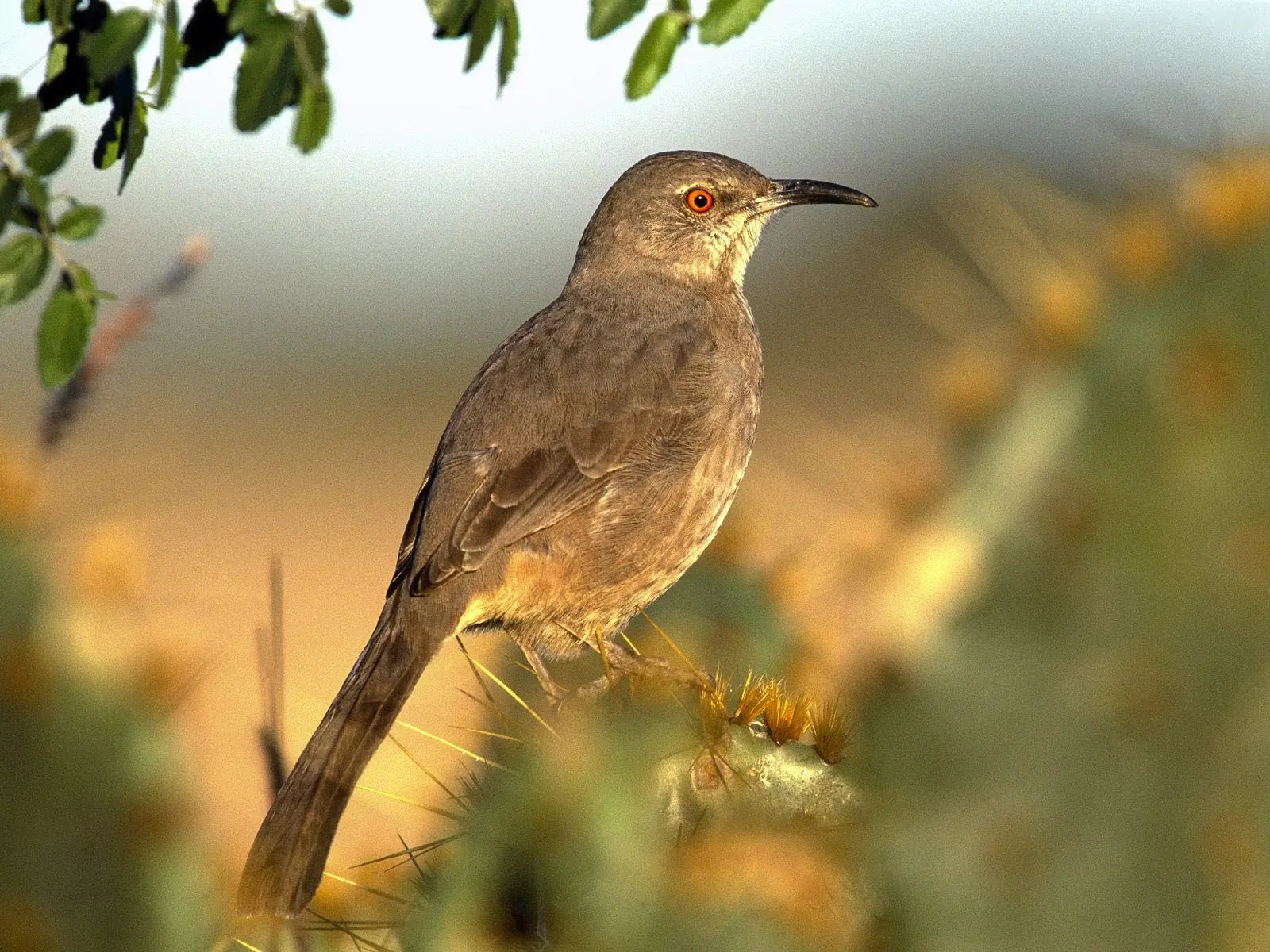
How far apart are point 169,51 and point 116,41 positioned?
0.34ft

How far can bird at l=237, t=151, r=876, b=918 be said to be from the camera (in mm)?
3908

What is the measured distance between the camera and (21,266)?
2.65 meters

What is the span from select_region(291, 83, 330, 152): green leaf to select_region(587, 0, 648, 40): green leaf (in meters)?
0.43

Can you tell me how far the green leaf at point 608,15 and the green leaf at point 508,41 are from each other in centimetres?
13

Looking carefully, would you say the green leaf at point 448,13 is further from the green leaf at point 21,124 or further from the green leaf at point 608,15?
the green leaf at point 21,124

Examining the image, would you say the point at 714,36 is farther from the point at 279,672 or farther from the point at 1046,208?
the point at 279,672

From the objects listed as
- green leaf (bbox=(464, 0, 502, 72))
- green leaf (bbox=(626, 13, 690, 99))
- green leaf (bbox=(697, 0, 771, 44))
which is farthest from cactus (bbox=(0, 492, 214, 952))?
green leaf (bbox=(697, 0, 771, 44))

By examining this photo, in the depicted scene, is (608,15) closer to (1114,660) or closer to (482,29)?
(482,29)

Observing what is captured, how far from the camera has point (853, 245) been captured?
17.2 metres

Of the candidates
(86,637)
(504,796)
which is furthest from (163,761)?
(504,796)

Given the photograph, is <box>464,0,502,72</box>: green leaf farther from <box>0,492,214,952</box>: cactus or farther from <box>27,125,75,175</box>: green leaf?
<box>0,492,214,952</box>: cactus

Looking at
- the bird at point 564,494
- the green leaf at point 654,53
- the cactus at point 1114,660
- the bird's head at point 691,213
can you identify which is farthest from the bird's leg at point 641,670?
the bird's head at point 691,213

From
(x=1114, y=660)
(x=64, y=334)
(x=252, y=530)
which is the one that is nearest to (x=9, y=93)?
(x=64, y=334)

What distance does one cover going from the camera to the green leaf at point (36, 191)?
102 inches
